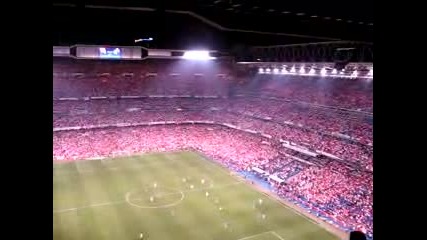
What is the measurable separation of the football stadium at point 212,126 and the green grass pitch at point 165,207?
135 mm

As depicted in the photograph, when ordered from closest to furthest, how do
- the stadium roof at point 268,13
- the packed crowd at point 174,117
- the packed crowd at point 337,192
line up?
the stadium roof at point 268,13, the packed crowd at point 337,192, the packed crowd at point 174,117

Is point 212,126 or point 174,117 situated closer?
point 212,126

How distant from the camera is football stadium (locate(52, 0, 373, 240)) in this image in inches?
404

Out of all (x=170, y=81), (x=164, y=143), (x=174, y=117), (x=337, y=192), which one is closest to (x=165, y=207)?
(x=337, y=192)

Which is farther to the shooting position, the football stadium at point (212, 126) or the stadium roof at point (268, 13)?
the football stadium at point (212, 126)

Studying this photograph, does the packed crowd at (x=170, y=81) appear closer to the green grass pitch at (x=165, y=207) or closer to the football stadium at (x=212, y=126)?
the football stadium at (x=212, y=126)

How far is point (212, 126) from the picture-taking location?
48969mm

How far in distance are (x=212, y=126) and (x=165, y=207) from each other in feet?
84.7

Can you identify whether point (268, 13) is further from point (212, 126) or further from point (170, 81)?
point (170, 81)

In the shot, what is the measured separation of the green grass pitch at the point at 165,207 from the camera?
2023cm

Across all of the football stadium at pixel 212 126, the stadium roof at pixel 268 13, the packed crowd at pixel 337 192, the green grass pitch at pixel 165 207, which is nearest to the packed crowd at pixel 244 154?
the packed crowd at pixel 337 192

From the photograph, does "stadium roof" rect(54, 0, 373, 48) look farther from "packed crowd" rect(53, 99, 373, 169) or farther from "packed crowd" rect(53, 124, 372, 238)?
"packed crowd" rect(53, 99, 373, 169)
